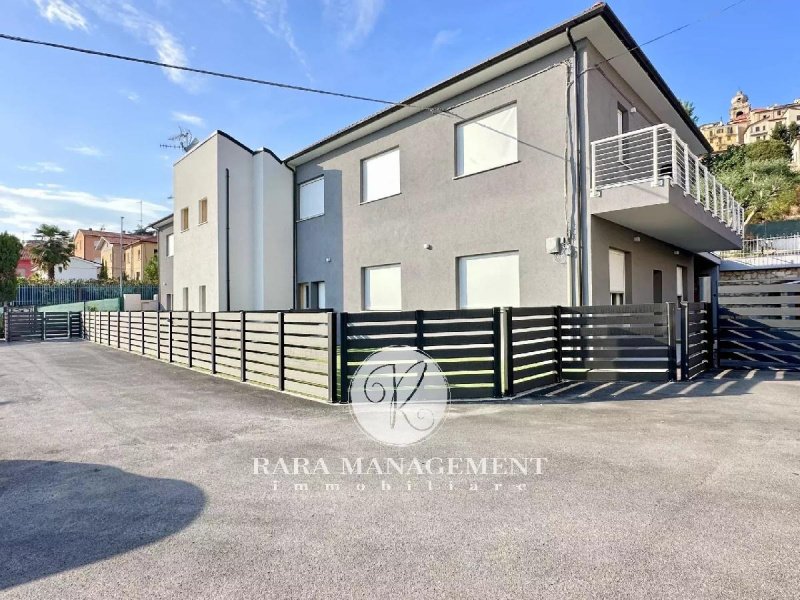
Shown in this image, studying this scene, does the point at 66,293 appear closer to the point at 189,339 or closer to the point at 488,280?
the point at 189,339

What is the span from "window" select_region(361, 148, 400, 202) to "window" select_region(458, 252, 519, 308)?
3.23 m

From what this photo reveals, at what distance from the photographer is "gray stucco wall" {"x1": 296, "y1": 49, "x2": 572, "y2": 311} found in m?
9.32

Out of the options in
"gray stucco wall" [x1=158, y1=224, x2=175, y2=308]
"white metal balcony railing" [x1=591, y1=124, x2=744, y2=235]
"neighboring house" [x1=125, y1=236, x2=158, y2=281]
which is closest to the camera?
"white metal balcony railing" [x1=591, y1=124, x2=744, y2=235]

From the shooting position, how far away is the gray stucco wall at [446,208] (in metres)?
9.32

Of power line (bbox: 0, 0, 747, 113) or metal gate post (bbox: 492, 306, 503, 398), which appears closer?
power line (bbox: 0, 0, 747, 113)

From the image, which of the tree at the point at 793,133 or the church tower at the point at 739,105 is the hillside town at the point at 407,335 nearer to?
the tree at the point at 793,133

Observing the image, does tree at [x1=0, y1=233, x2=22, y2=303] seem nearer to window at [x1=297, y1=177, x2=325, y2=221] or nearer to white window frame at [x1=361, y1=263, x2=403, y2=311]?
window at [x1=297, y1=177, x2=325, y2=221]

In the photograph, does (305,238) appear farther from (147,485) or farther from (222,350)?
(147,485)

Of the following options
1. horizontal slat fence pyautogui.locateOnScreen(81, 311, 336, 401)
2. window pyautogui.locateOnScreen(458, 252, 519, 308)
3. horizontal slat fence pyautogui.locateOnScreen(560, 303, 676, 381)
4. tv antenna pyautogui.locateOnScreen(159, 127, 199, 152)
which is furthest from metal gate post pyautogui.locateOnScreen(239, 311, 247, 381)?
tv antenna pyautogui.locateOnScreen(159, 127, 199, 152)

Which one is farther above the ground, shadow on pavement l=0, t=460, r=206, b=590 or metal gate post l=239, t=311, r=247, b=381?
metal gate post l=239, t=311, r=247, b=381

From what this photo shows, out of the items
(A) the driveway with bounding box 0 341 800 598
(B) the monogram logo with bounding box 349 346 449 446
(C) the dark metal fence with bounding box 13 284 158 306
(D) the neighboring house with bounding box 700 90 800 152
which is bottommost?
(A) the driveway with bounding box 0 341 800 598

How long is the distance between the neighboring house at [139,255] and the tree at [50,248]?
6178 mm

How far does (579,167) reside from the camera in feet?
29.5

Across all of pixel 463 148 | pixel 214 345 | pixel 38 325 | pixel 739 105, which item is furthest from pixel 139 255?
pixel 739 105
